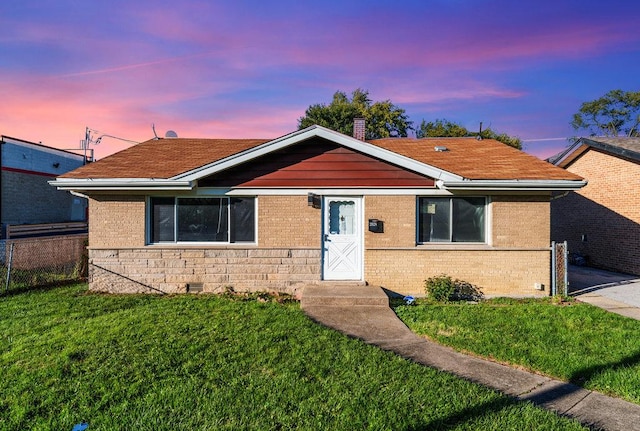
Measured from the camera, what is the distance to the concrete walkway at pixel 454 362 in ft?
11.3

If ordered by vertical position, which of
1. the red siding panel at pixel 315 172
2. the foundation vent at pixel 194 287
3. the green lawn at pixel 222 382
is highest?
the red siding panel at pixel 315 172

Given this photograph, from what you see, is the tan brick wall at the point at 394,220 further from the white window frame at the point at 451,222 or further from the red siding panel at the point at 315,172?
the red siding panel at the point at 315,172

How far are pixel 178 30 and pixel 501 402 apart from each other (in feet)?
35.2

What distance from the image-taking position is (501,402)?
352 centimetres

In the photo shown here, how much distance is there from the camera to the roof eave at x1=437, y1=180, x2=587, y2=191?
7.65m

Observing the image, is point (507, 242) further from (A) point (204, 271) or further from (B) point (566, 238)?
(B) point (566, 238)

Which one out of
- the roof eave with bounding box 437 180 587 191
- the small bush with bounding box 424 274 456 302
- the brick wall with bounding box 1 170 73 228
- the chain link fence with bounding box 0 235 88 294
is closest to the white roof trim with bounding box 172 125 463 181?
the roof eave with bounding box 437 180 587 191

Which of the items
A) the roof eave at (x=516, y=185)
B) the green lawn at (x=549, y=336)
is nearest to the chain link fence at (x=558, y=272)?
the green lawn at (x=549, y=336)

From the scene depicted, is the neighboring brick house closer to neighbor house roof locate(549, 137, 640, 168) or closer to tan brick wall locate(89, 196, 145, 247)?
neighbor house roof locate(549, 137, 640, 168)

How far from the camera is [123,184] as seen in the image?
25.8ft

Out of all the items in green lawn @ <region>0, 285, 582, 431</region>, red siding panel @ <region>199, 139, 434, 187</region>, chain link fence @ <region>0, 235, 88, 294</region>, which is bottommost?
green lawn @ <region>0, 285, 582, 431</region>

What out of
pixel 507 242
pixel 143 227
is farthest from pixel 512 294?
pixel 143 227

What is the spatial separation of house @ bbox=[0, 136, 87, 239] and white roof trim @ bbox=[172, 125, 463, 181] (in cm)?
1411

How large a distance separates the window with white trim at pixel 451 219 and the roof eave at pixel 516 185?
2.12 feet
